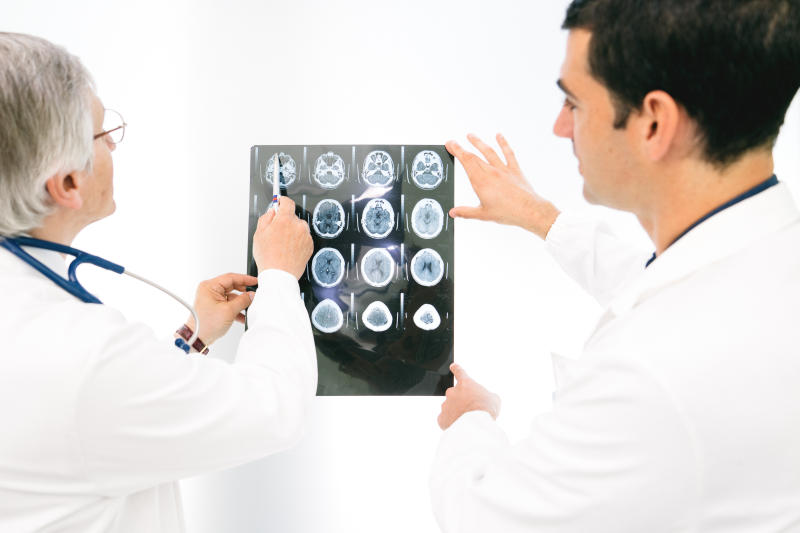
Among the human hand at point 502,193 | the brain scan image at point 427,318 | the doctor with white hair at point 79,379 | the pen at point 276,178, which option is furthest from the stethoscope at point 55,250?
the human hand at point 502,193

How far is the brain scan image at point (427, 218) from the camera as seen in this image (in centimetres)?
138

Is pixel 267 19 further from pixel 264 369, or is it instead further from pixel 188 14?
pixel 264 369

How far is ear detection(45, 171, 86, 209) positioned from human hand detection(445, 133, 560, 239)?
0.77 meters

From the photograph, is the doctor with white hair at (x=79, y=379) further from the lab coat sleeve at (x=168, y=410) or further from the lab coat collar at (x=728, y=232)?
the lab coat collar at (x=728, y=232)

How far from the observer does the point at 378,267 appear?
1377mm

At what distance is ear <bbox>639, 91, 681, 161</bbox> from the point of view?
827mm

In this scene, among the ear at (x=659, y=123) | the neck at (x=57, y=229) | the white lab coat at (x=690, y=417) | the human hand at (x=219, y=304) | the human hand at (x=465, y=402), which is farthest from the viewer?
the human hand at (x=219, y=304)

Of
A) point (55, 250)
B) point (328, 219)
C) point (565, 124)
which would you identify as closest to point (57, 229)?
point (55, 250)

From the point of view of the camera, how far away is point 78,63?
952 millimetres

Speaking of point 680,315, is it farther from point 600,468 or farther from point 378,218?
point 378,218

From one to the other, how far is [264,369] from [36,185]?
45 cm

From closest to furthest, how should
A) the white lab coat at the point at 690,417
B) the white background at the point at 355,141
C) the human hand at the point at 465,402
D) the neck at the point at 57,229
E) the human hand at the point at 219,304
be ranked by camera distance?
the white lab coat at the point at 690,417
the neck at the point at 57,229
the human hand at the point at 465,402
the human hand at the point at 219,304
the white background at the point at 355,141

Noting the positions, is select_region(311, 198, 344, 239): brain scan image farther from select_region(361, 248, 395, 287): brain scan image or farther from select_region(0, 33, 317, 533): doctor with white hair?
select_region(0, 33, 317, 533): doctor with white hair

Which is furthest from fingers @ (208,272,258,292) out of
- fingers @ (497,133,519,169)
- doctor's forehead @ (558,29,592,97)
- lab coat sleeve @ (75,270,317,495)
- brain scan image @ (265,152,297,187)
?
doctor's forehead @ (558,29,592,97)
